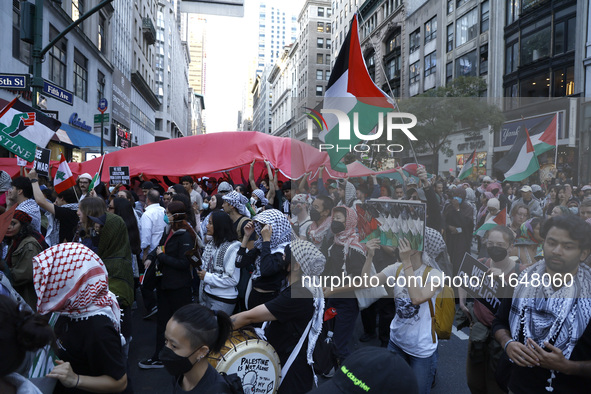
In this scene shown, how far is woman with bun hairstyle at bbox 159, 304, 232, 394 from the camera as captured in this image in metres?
2.17

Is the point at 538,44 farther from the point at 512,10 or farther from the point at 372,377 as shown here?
the point at 372,377

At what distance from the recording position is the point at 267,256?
3.62 m

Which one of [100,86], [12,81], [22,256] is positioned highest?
[100,86]

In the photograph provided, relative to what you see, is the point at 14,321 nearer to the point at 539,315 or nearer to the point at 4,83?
the point at 539,315

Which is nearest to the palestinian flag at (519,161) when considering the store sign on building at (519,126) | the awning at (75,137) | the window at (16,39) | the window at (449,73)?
the store sign on building at (519,126)

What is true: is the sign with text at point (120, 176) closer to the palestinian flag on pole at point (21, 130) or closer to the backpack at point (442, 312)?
the palestinian flag on pole at point (21, 130)

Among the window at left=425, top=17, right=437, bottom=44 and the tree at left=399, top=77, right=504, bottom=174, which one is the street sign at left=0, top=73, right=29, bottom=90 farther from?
the tree at left=399, top=77, right=504, bottom=174

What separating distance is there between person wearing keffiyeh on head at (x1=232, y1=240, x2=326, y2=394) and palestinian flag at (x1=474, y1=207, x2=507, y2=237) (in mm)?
1098

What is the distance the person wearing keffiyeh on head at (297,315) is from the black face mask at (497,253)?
1.17m

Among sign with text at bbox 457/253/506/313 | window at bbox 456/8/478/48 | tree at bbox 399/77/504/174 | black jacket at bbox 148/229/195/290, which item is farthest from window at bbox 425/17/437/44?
black jacket at bbox 148/229/195/290

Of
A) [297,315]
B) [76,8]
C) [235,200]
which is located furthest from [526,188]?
[76,8]

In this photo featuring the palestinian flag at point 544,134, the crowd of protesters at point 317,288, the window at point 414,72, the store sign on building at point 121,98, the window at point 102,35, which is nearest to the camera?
the crowd of protesters at point 317,288

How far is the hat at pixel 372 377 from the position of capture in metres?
1.25

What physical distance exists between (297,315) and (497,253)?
1461 mm
